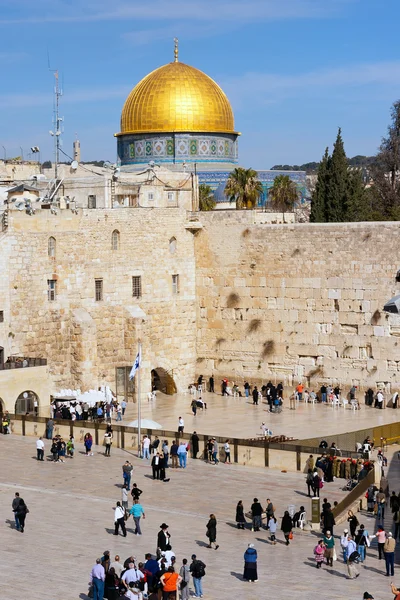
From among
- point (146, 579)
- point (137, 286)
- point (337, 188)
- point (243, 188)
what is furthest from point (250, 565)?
point (243, 188)

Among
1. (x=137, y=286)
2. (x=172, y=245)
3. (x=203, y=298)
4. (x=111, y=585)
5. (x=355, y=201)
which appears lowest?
(x=111, y=585)

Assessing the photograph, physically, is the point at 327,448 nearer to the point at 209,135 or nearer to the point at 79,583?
the point at 79,583

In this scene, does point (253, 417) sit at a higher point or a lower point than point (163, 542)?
higher

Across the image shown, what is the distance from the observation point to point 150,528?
72.6 feet

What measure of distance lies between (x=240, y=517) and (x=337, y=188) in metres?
Result: 22.2

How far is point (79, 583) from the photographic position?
18.5 m

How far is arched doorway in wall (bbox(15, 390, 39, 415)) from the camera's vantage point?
33719 mm

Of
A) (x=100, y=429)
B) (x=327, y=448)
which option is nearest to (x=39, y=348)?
(x=100, y=429)

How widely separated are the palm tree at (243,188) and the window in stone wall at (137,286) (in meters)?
10.2

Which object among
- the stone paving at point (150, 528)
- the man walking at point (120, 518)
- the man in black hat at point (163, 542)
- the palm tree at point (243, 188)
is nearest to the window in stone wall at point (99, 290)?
the stone paving at point (150, 528)

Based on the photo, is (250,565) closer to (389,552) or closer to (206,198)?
(389,552)

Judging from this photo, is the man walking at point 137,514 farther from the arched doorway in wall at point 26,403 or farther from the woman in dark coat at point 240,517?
the arched doorway in wall at point 26,403

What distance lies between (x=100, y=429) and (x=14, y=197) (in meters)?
10.9

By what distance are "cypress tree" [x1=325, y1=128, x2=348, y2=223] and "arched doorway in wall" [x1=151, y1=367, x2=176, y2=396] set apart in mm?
7993
